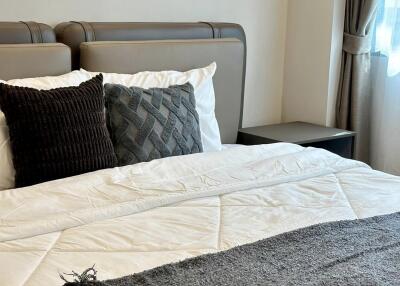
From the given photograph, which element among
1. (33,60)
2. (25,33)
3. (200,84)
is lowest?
(200,84)

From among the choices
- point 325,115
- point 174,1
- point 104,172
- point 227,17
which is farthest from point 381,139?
point 104,172

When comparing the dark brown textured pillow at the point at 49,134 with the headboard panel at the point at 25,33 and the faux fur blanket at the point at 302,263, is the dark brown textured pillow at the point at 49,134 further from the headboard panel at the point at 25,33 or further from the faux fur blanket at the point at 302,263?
the faux fur blanket at the point at 302,263

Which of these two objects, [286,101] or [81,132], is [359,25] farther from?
[81,132]

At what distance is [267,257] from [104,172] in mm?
737

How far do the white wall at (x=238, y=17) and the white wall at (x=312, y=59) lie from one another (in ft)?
0.21

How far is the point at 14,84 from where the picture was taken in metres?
2.13

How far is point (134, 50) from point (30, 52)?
0.49m

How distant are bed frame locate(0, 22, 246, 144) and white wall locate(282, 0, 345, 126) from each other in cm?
46

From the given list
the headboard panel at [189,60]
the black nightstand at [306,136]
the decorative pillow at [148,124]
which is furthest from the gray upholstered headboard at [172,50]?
the decorative pillow at [148,124]

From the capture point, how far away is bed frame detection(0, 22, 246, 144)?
90.8 inches

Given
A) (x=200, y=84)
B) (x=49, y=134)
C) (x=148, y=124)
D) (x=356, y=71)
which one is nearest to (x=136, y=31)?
(x=200, y=84)

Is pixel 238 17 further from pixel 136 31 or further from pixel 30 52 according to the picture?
pixel 30 52

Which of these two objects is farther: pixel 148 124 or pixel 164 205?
pixel 148 124

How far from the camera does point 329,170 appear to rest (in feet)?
7.35
